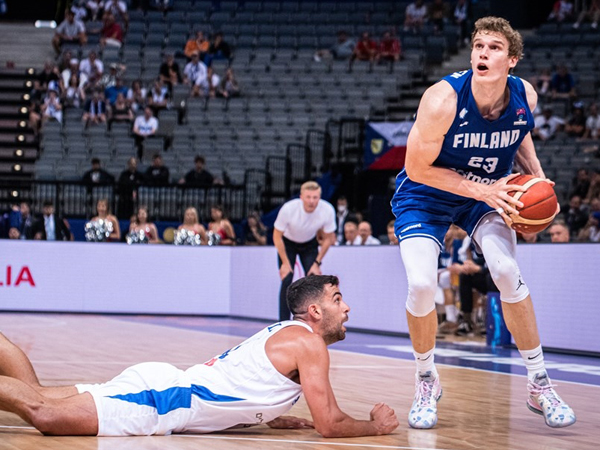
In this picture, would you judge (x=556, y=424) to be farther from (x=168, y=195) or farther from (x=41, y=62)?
(x=41, y=62)

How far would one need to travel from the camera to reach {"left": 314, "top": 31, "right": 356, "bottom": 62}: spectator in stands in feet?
72.1

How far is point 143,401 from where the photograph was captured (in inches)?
176

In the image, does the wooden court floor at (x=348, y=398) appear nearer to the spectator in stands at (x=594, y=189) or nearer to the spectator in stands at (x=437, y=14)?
the spectator in stands at (x=594, y=189)

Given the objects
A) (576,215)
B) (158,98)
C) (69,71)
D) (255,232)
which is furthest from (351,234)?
(69,71)

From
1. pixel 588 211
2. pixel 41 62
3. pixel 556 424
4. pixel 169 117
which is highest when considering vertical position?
pixel 41 62

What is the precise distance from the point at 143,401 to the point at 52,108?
1704 centimetres

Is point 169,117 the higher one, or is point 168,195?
point 169,117

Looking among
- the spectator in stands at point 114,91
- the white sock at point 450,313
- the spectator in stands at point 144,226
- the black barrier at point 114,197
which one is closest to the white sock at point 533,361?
the white sock at point 450,313

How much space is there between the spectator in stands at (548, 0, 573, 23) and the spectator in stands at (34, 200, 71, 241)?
12.1 m

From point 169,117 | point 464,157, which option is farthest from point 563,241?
point 169,117

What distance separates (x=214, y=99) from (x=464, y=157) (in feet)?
53.1

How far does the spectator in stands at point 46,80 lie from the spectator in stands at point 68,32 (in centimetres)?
147

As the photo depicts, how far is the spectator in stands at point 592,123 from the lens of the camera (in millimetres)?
16844

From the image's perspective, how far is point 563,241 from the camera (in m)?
10.5
